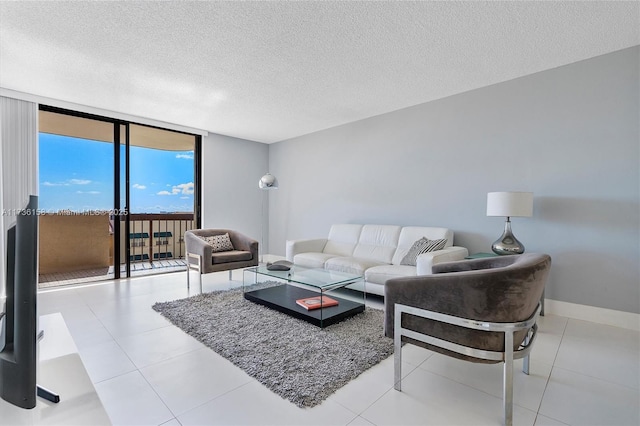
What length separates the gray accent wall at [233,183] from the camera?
216 inches

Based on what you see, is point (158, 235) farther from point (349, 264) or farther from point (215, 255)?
point (349, 264)

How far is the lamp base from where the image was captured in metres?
2.97

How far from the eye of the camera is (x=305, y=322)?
8.91ft

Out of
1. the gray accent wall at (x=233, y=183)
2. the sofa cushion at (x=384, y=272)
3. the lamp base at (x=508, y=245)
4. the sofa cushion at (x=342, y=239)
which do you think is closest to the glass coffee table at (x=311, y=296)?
the sofa cushion at (x=384, y=272)

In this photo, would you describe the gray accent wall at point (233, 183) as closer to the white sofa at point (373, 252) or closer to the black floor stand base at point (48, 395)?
the white sofa at point (373, 252)

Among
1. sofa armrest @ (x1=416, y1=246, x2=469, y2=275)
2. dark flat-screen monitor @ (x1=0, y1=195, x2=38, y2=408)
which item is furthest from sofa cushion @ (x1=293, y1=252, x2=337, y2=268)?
dark flat-screen monitor @ (x1=0, y1=195, x2=38, y2=408)

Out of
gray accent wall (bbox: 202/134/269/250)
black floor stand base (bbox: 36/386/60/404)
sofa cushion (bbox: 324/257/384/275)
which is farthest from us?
gray accent wall (bbox: 202/134/269/250)

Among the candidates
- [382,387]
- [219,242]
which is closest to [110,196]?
[219,242]

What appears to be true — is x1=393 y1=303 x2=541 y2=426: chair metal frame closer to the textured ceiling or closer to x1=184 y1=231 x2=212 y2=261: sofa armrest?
the textured ceiling

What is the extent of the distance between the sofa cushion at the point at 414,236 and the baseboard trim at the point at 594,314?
3.82ft

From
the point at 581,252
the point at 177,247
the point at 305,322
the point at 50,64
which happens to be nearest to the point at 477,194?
the point at 581,252

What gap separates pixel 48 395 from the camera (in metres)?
0.93

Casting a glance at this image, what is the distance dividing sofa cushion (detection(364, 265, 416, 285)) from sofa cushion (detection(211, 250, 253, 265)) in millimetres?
1778

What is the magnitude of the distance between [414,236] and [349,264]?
95 cm
